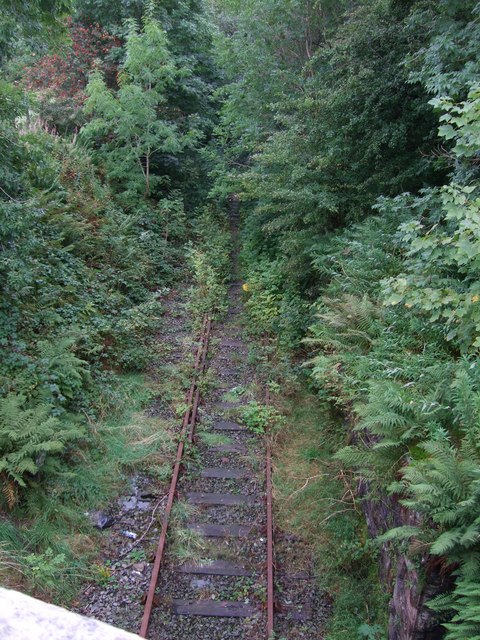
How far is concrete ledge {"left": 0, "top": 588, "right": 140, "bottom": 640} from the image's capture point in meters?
1.37

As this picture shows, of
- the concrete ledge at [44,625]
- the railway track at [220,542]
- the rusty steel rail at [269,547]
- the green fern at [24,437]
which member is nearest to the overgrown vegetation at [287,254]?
the green fern at [24,437]

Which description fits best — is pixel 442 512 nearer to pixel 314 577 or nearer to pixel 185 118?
pixel 314 577

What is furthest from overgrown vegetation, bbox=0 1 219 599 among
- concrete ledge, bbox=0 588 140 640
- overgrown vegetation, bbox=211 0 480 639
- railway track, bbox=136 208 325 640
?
concrete ledge, bbox=0 588 140 640

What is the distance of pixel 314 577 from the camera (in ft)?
19.1

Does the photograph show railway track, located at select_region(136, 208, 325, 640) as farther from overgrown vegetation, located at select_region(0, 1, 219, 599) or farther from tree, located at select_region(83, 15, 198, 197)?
tree, located at select_region(83, 15, 198, 197)

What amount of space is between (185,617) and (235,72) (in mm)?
15590

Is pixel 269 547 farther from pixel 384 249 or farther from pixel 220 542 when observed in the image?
pixel 384 249

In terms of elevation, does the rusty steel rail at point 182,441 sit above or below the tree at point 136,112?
below

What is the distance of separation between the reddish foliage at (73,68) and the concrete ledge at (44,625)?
1730cm

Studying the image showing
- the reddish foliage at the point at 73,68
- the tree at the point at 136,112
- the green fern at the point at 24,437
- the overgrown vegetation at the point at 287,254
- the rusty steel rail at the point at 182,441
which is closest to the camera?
the overgrown vegetation at the point at 287,254

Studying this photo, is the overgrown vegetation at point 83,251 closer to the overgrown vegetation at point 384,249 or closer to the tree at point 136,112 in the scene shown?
the tree at point 136,112

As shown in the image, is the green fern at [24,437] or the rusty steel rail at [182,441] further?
the green fern at [24,437]

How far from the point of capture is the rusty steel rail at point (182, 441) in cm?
530

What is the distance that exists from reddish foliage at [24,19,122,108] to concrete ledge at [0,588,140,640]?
1730cm
